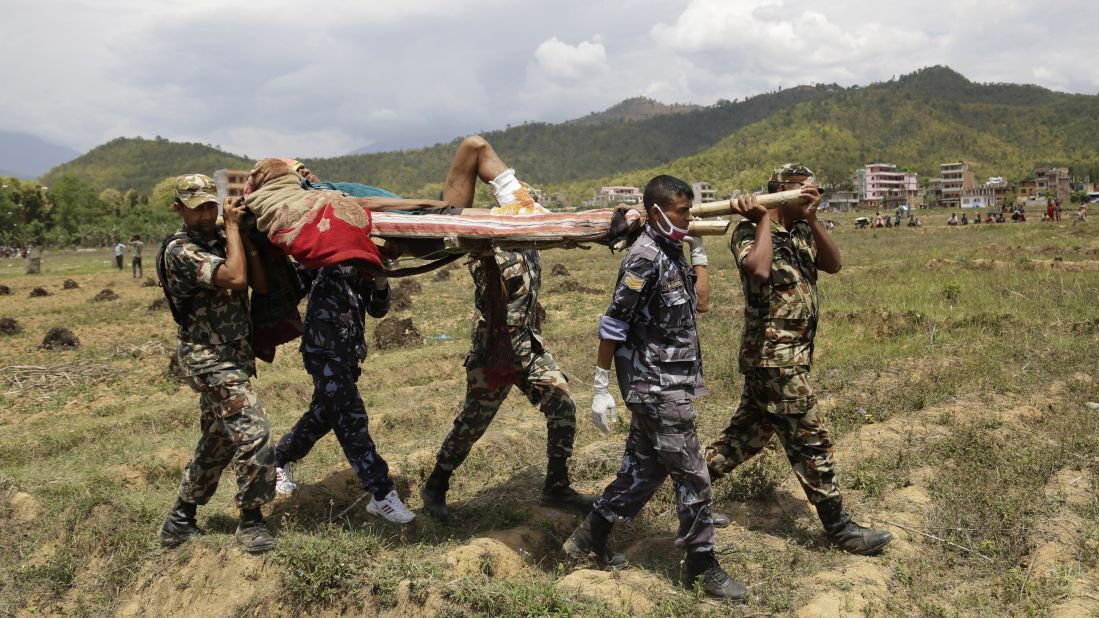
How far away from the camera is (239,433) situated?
4.03m

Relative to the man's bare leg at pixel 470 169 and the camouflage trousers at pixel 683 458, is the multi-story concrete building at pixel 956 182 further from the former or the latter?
the camouflage trousers at pixel 683 458

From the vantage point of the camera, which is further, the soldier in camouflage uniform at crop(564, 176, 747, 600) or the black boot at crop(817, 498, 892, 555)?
the black boot at crop(817, 498, 892, 555)

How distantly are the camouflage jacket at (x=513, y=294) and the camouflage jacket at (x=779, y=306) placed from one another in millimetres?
1294

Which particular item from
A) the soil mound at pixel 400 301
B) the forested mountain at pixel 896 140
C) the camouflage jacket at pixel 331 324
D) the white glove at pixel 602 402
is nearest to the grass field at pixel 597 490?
the white glove at pixel 602 402

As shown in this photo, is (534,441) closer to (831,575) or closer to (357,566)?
(357,566)

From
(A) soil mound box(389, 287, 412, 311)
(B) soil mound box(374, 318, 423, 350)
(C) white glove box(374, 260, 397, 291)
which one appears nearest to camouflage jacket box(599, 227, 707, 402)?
(C) white glove box(374, 260, 397, 291)

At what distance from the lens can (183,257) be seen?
3926 millimetres

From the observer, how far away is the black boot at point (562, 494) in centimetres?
466

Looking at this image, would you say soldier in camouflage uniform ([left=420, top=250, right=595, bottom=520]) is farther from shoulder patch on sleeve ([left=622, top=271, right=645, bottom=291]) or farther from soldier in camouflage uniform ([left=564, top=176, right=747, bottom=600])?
shoulder patch on sleeve ([left=622, top=271, right=645, bottom=291])

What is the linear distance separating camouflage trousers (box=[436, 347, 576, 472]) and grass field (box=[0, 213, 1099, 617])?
2.00 feet

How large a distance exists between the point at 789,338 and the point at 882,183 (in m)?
114

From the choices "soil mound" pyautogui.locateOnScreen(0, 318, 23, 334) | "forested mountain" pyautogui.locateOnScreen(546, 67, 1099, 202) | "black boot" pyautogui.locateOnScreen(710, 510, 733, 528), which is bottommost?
"black boot" pyautogui.locateOnScreen(710, 510, 733, 528)

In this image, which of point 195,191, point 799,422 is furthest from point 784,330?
point 195,191

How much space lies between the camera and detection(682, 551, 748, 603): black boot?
3.52m
